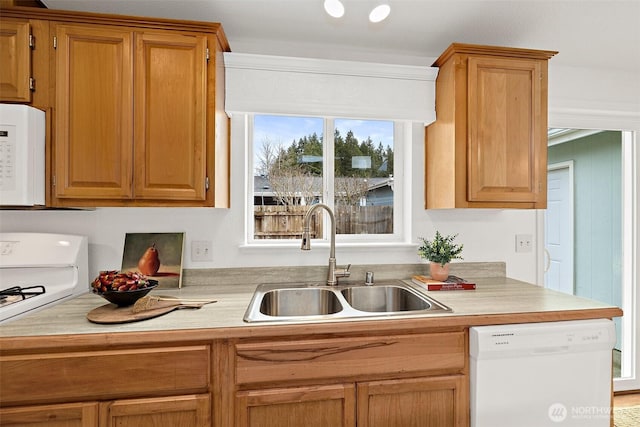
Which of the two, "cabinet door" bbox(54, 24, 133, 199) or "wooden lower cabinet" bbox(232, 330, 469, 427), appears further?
"cabinet door" bbox(54, 24, 133, 199)

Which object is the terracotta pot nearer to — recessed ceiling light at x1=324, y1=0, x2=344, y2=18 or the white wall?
the white wall

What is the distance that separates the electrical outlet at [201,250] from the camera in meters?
1.84

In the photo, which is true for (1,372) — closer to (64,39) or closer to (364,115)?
(64,39)

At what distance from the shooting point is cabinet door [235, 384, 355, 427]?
1.20 meters

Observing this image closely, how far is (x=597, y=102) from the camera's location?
7.30 feet

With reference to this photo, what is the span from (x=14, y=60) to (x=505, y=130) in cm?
237

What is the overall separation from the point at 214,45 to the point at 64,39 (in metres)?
0.65

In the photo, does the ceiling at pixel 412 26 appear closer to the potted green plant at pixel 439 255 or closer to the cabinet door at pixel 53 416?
the potted green plant at pixel 439 255

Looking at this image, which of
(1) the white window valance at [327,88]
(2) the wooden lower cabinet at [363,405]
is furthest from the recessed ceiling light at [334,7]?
(2) the wooden lower cabinet at [363,405]

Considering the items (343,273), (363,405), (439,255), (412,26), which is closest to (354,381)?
(363,405)

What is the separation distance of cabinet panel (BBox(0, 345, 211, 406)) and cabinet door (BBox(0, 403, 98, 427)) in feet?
0.09

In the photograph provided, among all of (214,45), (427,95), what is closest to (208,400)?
(214,45)

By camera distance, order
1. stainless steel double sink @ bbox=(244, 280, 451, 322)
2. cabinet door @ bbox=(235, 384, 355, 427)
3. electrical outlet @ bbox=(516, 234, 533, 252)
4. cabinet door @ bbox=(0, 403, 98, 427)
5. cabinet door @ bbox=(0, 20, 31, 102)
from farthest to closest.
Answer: electrical outlet @ bbox=(516, 234, 533, 252), stainless steel double sink @ bbox=(244, 280, 451, 322), cabinet door @ bbox=(0, 20, 31, 102), cabinet door @ bbox=(235, 384, 355, 427), cabinet door @ bbox=(0, 403, 98, 427)

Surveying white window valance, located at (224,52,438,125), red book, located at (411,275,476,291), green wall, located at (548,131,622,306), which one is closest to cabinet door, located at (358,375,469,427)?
red book, located at (411,275,476,291)
